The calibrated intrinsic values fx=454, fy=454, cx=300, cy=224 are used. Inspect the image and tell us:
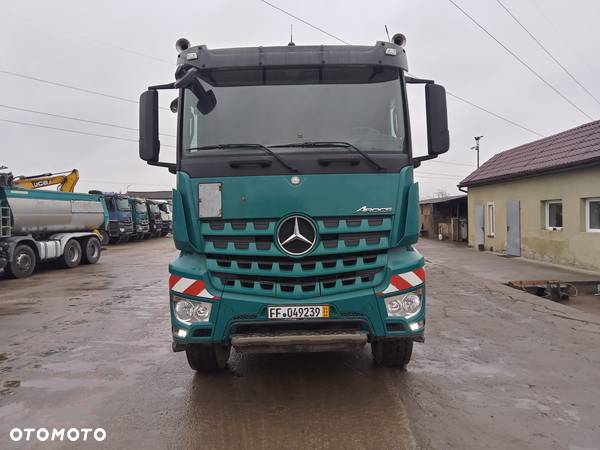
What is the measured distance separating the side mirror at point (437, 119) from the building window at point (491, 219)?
15.7m

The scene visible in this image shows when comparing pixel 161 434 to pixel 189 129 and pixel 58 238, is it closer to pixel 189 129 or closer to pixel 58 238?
pixel 189 129

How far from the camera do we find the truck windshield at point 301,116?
394 cm

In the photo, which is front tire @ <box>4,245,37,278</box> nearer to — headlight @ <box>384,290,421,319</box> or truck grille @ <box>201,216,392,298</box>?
truck grille @ <box>201,216,392,298</box>

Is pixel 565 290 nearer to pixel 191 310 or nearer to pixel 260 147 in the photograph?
pixel 260 147

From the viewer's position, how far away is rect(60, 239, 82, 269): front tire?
15547 mm

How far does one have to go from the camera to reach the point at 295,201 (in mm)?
3725

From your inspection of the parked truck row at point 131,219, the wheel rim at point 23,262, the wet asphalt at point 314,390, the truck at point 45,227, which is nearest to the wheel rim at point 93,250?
the truck at point 45,227

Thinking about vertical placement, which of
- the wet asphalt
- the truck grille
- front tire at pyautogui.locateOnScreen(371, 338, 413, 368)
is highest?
the truck grille

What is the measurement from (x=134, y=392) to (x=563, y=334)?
561cm

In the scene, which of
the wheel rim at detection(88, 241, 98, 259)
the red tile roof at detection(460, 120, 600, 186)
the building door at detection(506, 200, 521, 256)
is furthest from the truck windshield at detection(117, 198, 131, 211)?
the building door at detection(506, 200, 521, 256)

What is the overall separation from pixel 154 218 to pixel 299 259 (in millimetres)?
32707

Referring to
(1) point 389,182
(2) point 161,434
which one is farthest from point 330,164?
(2) point 161,434

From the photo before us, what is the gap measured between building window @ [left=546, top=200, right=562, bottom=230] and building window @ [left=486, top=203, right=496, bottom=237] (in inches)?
138

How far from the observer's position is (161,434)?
3371 millimetres
